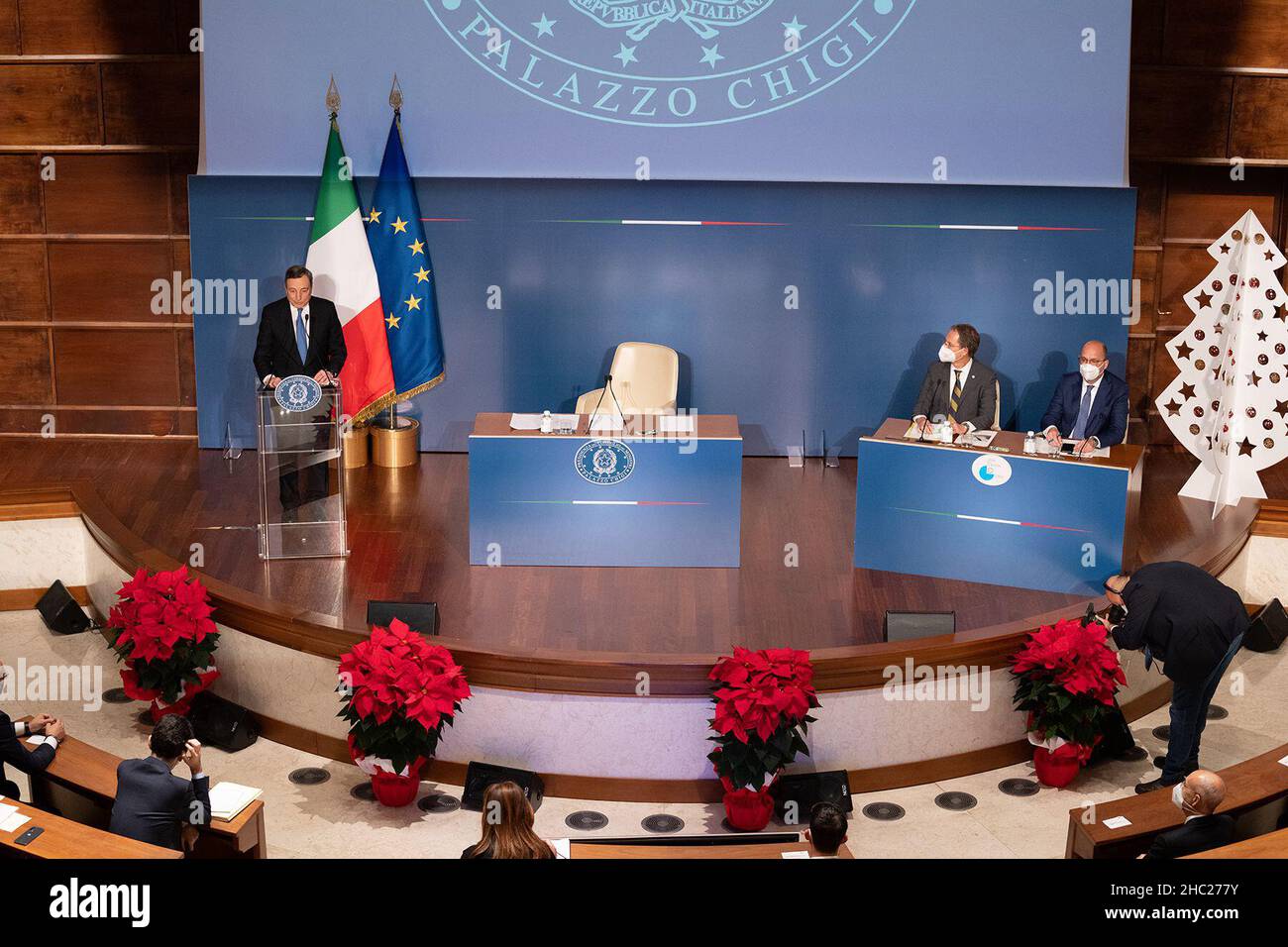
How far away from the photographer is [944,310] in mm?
9078

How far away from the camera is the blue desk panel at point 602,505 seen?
711cm

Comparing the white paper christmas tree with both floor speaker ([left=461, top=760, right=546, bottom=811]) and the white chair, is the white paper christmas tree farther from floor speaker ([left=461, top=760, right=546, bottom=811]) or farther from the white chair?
floor speaker ([left=461, top=760, right=546, bottom=811])

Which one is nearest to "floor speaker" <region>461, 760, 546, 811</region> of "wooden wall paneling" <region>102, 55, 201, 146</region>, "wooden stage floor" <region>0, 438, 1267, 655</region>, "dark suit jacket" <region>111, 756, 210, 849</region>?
"wooden stage floor" <region>0, 438, 1267, 655</region>

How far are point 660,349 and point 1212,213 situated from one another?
11.9 feet

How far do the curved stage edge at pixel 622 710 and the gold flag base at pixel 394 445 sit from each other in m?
2.49

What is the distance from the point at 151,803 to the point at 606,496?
316cm

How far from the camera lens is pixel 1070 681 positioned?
234 inches

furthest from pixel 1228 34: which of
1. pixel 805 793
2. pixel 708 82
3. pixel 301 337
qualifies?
pixel 301 337

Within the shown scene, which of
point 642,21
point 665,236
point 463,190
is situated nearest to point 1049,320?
point 665,236

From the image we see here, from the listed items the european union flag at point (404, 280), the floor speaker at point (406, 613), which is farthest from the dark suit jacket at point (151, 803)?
the european union flag at point (404, 280)

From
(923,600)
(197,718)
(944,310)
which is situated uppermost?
(944,310)

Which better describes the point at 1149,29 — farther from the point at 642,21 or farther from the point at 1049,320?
the point at 642,21

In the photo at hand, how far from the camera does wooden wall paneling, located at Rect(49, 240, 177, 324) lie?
29.9ft

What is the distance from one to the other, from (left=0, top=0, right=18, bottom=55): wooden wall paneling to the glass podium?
345cm
